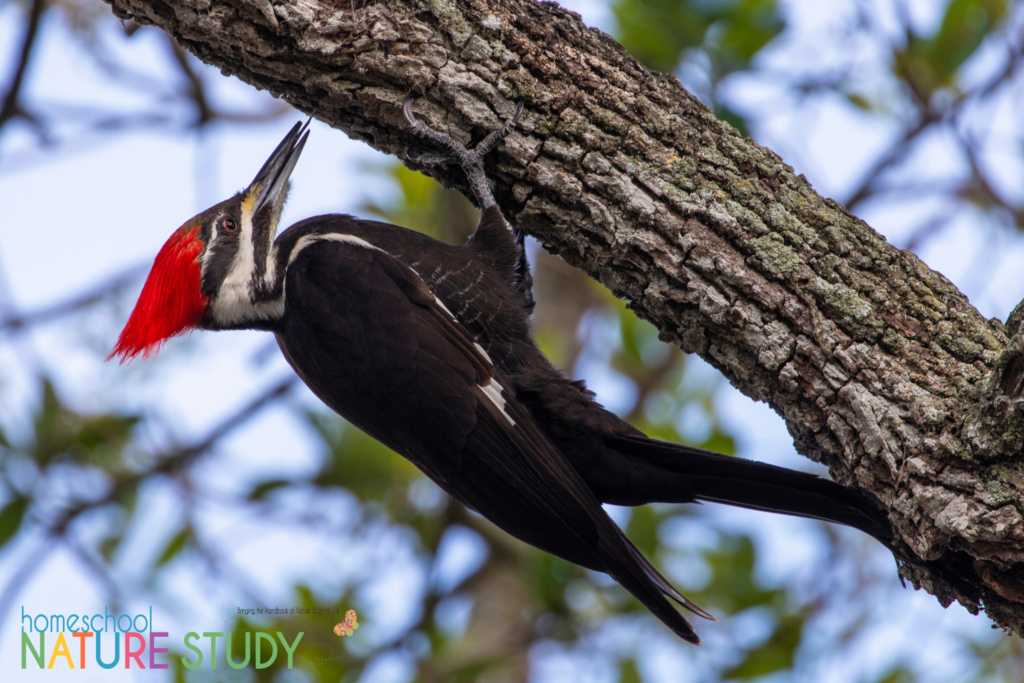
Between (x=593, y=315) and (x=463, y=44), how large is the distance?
3223 millimetres

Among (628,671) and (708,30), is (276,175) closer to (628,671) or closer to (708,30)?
(708,30)

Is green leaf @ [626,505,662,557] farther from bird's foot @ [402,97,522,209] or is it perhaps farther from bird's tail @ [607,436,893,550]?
bird's foot @ [402,97,522,209]

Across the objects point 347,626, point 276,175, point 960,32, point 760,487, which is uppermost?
point 960,32

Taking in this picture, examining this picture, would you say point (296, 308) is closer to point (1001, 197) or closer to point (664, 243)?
point (664, 243)

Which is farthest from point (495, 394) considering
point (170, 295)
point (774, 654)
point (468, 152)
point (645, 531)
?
point (774, 654)

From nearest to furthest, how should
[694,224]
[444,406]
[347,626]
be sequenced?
[694,224] → [444,406] → [347,626]

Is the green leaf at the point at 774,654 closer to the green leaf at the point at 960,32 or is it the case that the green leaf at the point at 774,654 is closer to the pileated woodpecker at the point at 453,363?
the pileated woodpecker at the point at 453,363

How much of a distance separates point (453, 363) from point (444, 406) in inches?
5.4

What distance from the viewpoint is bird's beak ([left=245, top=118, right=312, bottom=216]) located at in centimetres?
281

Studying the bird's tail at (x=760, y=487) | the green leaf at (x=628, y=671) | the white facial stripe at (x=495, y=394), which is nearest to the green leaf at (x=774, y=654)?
the green leaf at (x=628, y=671)

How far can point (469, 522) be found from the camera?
395cm

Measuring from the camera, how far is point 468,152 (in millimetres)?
2307

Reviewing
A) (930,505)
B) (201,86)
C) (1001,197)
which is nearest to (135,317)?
(201,86)

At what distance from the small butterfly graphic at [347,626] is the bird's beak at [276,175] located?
1.90 m
